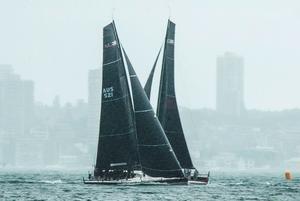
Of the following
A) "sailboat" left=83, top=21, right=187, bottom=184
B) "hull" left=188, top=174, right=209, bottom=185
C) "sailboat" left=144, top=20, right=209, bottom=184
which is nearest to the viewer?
"sailboat" left=83, top=21, right=187, bottom=184

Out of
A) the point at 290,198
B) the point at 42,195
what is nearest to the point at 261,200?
the point at 290,198

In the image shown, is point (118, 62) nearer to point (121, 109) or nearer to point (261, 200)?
point (121, 109)

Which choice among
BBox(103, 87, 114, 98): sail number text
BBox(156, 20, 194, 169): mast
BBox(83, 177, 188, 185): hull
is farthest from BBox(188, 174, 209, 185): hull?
BBox(103, 87, 114, 98): sail number text

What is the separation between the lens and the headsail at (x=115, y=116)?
109562 millimetres

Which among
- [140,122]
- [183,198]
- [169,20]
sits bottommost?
[183,198]

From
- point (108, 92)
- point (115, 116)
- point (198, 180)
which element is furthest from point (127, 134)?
point (198, 180)

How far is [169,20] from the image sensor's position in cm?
11694

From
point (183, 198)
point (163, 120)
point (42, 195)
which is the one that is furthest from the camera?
point (163, 120)

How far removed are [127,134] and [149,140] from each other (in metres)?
2.36

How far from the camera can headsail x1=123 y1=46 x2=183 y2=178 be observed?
109562 mm

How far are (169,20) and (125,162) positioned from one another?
52.9 ft

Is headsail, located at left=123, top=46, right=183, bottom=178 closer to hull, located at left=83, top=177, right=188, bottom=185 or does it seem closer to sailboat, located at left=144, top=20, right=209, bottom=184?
hull, located at left=83, top=177, right=188, bottom=185

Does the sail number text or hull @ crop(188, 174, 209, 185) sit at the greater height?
the sail number text

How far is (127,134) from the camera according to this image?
111m
